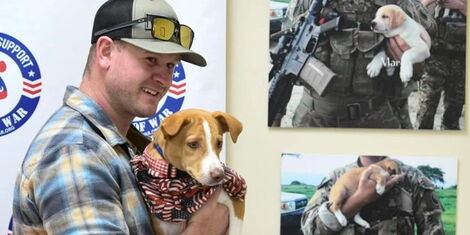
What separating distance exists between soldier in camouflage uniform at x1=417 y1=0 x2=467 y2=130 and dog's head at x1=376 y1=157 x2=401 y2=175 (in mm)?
181

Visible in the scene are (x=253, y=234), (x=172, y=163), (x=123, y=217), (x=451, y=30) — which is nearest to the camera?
(x=123, y=217)

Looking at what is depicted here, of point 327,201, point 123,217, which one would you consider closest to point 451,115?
point 327,201

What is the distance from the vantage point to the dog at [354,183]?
1.96 m

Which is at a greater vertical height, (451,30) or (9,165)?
(451,30)

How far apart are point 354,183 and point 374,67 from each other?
42cm

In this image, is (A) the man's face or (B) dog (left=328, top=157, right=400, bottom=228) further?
(B) dog (left=328, top=157, right=400, bottom=228)

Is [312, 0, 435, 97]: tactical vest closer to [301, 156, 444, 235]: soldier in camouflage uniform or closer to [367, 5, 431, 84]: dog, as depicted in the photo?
[367, 5, 431, 84]: dog

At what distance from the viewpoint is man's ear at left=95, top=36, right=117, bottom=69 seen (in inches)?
42.4

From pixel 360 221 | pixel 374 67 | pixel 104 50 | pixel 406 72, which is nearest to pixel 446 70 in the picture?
A: pixel 406 72

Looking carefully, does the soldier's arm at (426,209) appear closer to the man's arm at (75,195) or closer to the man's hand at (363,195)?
the man's hand at (363,195)

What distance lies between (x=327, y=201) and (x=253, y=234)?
299 millimetres

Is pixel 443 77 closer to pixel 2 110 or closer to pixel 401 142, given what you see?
pixel 401 142

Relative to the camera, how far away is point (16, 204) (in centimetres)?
101

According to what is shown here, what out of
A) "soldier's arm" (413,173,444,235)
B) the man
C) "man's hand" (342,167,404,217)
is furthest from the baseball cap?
"soldier's arm" (413,173,444,235)
